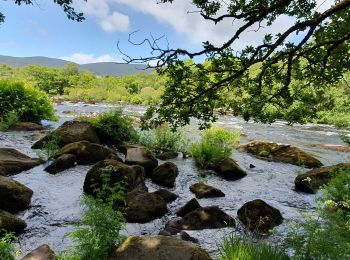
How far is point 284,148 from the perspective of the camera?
14.9 metres

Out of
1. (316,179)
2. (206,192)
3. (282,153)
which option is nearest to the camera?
(206,192)

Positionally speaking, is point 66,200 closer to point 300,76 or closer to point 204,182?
point 204,182

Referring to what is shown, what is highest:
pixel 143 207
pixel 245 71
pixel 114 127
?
pixel 245 71

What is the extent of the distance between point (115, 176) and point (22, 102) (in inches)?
448

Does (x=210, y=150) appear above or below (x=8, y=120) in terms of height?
above

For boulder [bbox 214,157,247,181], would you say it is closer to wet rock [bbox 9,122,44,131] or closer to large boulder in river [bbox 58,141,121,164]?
large boulder in river [bbox 58,141,121,164]

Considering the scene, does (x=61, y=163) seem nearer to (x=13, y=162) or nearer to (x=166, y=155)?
(x=13, y=162)

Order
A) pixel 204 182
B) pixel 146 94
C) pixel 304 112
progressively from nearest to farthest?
pixel 304 112 → pixel 204 182 → pixel 146 94

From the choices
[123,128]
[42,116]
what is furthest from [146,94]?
[123,128]

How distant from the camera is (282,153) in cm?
1473

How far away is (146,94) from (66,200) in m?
64.1

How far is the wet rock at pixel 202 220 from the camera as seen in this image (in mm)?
7117

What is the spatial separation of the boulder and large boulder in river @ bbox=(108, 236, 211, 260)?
6272mm

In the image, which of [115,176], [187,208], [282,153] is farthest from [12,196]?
[282,153]
